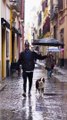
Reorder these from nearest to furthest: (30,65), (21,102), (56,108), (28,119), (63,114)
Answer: (28,119) → (63,114) → (56,108) → (21,102) → (30,65)

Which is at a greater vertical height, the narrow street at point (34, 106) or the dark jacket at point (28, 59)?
the dark jacket at point (28, 59)

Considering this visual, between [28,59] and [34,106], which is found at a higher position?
[28,59]

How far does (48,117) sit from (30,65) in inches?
217

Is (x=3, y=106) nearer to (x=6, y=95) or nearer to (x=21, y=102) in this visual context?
(x=21, y=102)

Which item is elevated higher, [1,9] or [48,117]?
[1,9]

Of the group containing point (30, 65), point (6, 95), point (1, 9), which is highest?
point (1, 9)

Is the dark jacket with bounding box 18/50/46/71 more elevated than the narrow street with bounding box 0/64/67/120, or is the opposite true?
the dark jacket with bounding box 18/50/46/71

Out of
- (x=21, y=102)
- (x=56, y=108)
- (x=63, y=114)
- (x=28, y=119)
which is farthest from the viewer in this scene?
(x=21, y=102)

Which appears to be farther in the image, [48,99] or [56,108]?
[48,99]

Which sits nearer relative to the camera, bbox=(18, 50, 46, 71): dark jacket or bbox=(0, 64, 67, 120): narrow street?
bbox=(0, 64, 67, 120): narrow street

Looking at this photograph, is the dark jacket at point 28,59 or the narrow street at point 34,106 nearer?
the narrow street at point 34,106

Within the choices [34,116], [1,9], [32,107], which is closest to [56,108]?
[32,107]

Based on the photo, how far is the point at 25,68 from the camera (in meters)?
17.6

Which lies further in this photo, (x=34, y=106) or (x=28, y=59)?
(x=28, y=59)
